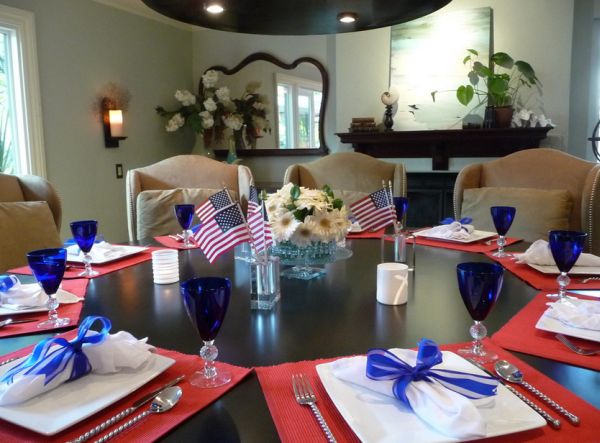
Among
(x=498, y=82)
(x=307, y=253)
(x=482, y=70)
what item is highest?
(x=482, y=70)

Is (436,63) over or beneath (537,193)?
over

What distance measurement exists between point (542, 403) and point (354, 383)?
261 mm

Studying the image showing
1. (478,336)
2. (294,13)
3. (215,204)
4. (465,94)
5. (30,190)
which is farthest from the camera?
(465,94)

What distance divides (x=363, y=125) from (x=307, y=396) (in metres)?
3.62

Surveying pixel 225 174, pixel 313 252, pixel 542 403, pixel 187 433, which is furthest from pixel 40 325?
pixel 225 174

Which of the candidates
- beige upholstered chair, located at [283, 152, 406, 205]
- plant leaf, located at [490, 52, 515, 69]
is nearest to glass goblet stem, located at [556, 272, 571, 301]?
beige upholstered chair, located at [283, 152, 406, 205]

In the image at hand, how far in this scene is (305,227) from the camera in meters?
1.28

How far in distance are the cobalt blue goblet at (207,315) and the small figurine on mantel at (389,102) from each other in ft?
11.4

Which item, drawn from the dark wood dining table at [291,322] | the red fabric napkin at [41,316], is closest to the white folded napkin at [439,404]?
the dark wood dining table at [291,322]

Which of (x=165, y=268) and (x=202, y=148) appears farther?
(x=202, y=148)

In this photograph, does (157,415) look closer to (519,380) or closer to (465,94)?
(519,380)

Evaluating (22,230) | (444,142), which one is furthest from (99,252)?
(444,142)

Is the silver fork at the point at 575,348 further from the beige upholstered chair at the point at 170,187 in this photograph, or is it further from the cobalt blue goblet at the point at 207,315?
the beige upholstered chair at the point at 170,187

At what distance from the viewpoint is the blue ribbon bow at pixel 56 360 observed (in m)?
0.71
